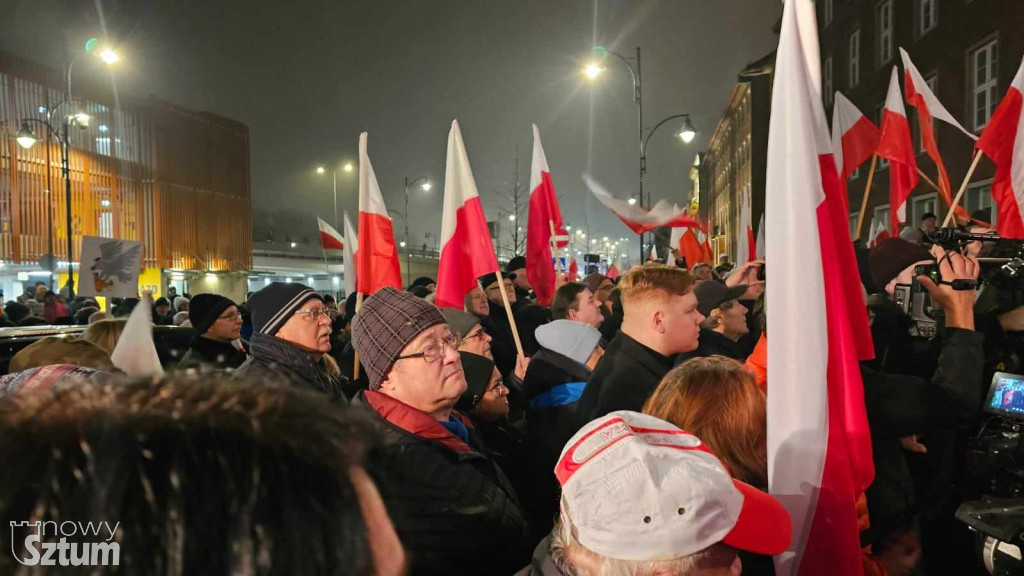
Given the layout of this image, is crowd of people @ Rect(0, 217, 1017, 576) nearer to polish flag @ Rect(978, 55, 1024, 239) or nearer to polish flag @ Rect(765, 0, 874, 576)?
polish flag @ Rect(765, 0, 874, 576)

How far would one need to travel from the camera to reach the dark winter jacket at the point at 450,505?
2008 mm

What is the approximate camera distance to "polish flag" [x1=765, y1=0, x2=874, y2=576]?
2.39 meters

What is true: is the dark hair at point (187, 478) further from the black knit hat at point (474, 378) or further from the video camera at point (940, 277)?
the video camera at point (940, 277)

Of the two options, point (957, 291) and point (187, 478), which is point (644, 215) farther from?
point (187, 478)

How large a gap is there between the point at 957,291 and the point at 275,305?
3561mm

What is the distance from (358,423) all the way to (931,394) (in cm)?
261

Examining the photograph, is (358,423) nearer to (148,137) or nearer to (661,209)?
(661,209)

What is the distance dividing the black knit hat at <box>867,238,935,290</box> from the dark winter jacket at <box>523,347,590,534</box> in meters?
1.84

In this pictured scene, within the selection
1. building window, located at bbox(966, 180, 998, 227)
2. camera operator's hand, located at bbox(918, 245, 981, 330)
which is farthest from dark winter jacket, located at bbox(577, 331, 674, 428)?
building window, located at bbox(966, 180, 998, 227)

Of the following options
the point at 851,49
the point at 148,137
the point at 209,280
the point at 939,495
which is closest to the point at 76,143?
the point at 148,137

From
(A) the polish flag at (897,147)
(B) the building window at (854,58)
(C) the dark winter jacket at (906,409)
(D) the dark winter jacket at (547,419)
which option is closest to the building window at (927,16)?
(B) the building window at (854,58)

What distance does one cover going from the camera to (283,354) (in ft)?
14.0

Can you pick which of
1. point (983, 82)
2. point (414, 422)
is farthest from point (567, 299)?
point (983, 82)

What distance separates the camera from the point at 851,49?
2994 cm
